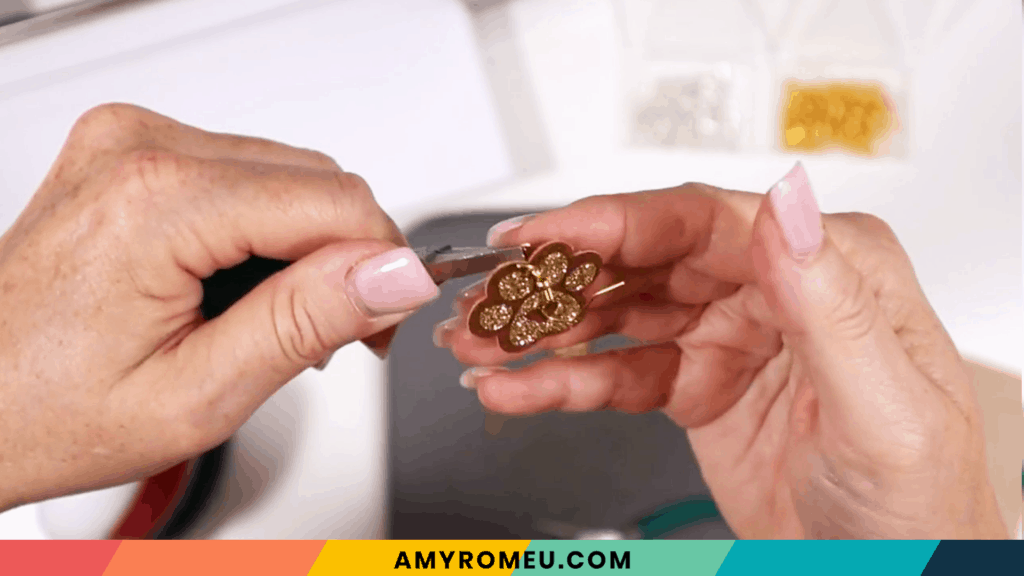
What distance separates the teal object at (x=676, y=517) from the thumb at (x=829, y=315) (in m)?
0.54

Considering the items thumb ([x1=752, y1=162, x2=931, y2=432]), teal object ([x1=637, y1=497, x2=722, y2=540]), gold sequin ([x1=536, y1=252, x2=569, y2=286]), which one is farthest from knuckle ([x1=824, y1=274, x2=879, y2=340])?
teal object ([x1=637, y1=497, x2=722, y2=540])

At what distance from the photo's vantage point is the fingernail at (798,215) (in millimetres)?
604

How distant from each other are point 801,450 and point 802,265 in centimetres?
31

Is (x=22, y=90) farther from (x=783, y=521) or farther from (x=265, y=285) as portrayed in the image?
(x=783, y=521)

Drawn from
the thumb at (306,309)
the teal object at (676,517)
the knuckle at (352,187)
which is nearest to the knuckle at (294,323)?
the thumb at (306,309)

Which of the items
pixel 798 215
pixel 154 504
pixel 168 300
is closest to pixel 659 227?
pixel 798 215

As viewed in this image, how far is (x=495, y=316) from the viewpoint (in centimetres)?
75

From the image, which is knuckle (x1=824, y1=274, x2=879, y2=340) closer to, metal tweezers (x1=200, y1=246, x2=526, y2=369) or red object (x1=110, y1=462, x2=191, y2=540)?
metal tweezers (x1=200, y1=246, x2=526, y2=369)

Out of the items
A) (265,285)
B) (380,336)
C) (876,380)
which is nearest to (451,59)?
(380,336)

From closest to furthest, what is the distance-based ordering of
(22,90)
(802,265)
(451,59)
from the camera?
(802,265) < (22,90) < (451,59)

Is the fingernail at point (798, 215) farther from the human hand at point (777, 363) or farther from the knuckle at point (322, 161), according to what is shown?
the knuckle at point (322, 161)

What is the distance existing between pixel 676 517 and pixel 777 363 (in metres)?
0.40

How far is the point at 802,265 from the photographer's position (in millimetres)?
614

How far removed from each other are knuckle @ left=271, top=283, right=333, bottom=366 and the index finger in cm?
22
